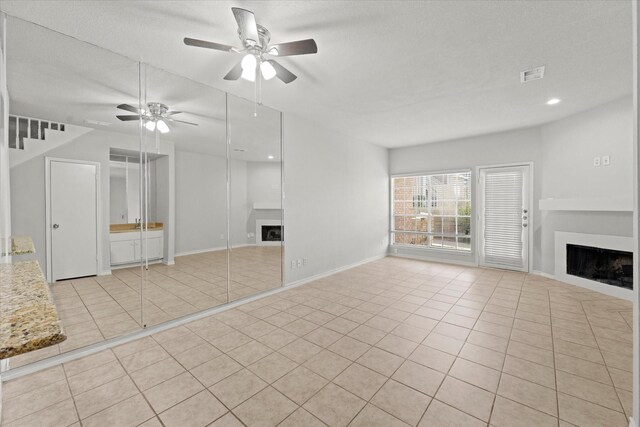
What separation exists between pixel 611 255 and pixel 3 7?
703 cm

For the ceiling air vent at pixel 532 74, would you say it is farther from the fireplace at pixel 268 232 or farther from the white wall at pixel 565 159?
the fireplace at pixel 268 232

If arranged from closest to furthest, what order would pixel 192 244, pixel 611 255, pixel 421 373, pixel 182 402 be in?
pixel 182 402 < pixel 421 373 < pixel 192 244 < pixel 611 255

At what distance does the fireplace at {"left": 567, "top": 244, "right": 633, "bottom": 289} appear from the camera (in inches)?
145

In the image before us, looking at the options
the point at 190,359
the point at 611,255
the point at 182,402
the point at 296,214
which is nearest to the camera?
the point at 182,402

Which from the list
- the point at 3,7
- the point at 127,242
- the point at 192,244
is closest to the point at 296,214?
the point at 192,244

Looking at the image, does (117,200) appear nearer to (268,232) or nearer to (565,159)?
(268,232)

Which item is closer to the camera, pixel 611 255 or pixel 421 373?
pixel 421 373

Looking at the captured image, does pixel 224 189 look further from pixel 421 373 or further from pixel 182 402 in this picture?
pixel 421 373

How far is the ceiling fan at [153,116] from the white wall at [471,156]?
5.09 meters

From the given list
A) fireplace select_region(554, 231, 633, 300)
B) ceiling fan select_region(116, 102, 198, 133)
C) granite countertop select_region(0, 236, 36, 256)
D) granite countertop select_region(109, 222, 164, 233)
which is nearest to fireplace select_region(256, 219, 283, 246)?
granite countertop select_region(109, 222, 164, 233)

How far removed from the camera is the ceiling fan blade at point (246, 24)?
172 cm

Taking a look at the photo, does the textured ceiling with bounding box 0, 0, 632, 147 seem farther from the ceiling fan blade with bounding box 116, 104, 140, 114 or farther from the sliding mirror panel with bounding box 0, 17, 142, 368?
the ceiling fan blade with bounding box 116, 104, 140, 114

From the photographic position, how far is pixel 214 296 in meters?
3.33

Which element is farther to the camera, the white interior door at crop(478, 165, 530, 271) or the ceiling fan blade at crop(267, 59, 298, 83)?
the white interior door at crop(478, 165, 530, 271)
